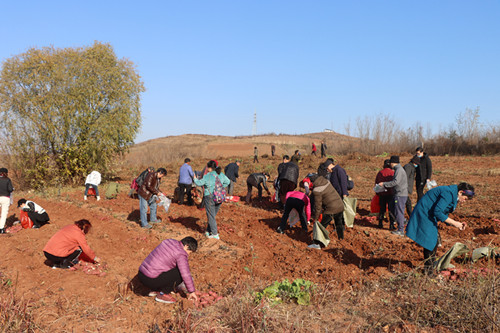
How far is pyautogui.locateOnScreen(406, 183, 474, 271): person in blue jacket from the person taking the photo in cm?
530

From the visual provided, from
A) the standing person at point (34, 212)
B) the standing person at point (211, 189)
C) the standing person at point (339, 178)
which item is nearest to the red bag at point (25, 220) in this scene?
the standing person at point (34, 212)

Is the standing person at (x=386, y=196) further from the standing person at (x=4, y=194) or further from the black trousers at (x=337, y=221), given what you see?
the standing person at (x=4, y=194)

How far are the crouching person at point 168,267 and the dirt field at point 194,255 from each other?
0.92ft

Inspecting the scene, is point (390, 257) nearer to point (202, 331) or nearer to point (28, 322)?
point (202, 331)

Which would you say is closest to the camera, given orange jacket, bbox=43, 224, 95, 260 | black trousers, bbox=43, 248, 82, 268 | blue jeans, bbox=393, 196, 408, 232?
orange jacket, bbox=43, 224, 95, 260

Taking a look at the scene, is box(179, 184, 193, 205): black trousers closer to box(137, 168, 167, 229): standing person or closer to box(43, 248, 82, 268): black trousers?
box(137, 168, 167, 229): standing person

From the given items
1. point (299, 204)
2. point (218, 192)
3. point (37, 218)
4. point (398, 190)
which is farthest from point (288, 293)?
point (37, 218)

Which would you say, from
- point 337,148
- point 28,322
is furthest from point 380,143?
point 28,322

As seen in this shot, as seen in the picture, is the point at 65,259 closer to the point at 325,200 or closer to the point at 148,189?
the point at 148,189

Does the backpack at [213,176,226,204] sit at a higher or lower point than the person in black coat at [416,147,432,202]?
lower

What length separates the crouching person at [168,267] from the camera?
200 inches

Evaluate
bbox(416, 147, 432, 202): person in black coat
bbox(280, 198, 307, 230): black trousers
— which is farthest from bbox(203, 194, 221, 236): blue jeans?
bbox(416, 147, 432, 202): person in black coat

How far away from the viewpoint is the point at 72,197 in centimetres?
1420

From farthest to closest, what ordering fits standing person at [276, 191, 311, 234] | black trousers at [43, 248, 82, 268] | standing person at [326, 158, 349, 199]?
standing person at [326, 158, 349, 199] → standing person at [276, 191, 311, 234] → black trousers at [43, 248, 82, 268]
